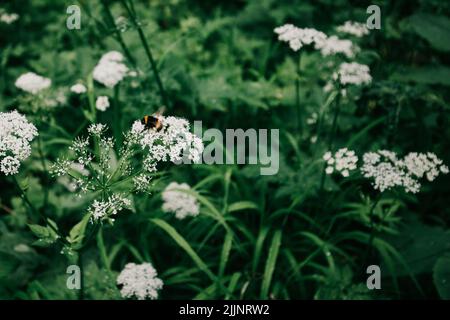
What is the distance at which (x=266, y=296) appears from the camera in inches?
129

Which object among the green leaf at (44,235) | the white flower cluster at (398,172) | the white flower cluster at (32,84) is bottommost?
the green leaf at (44,235)

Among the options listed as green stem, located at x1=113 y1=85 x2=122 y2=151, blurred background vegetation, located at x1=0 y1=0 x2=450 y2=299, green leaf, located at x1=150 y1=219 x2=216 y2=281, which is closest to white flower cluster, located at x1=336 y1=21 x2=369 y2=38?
blurred background vegetation, located at x1=0 y1=0 x2=450 y2=299

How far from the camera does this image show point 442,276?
2.99 metres

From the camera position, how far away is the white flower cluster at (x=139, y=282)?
9.46ft

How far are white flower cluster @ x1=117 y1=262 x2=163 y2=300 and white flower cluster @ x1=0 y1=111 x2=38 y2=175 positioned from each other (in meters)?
1.10

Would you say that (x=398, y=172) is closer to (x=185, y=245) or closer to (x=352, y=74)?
(x=352, y=74)

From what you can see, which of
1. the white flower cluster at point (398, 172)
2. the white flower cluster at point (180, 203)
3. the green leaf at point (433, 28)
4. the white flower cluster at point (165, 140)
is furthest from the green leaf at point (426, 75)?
the white flower cluster at point (165, 140)

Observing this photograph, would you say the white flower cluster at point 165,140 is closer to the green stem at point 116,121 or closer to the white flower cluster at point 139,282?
the white flower cluster at point 139,282

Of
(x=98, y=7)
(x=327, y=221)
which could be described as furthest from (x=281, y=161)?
(x=98, y=7)

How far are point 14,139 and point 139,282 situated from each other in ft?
4.15

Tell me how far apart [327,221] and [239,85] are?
5.38 ft

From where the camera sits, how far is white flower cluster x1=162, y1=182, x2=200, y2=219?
11.1ft

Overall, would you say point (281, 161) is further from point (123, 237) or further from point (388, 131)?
point (123, 237)

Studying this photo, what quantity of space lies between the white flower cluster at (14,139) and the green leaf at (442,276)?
2.82m
